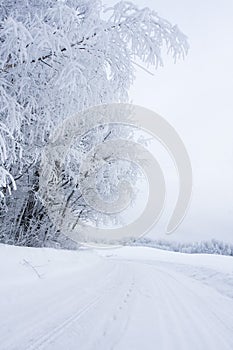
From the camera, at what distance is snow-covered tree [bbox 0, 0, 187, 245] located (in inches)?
181

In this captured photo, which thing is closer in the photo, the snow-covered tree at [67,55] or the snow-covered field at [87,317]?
the snow-covered field at [87,317]

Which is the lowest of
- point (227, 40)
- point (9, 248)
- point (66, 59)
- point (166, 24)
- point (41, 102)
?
point (9, 248)

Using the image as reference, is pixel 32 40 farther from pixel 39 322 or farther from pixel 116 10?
pixel 39 322

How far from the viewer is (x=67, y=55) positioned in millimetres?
4836

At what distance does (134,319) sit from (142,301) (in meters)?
1.61

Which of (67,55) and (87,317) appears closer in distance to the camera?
(87,317)

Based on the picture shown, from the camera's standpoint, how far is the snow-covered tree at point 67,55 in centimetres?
461

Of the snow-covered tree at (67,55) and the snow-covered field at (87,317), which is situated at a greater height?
the snow-covered tree at (67,55)

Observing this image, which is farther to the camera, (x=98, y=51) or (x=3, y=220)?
(x=3, y=220)

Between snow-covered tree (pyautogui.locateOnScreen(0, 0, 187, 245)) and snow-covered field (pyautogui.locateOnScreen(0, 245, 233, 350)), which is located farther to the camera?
snow-covered tree (pyautogui.locateOnScreen(0, 0, 187, 245))

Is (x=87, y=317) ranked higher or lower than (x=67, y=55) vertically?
lower

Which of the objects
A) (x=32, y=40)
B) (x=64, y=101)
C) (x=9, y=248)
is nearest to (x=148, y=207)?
(x=9, y=248)

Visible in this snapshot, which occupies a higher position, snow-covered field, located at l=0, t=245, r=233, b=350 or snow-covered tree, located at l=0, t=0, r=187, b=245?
snow-covered tree, located at l=0, t=0, r=187, b=245

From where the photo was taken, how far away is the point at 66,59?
195 inches
